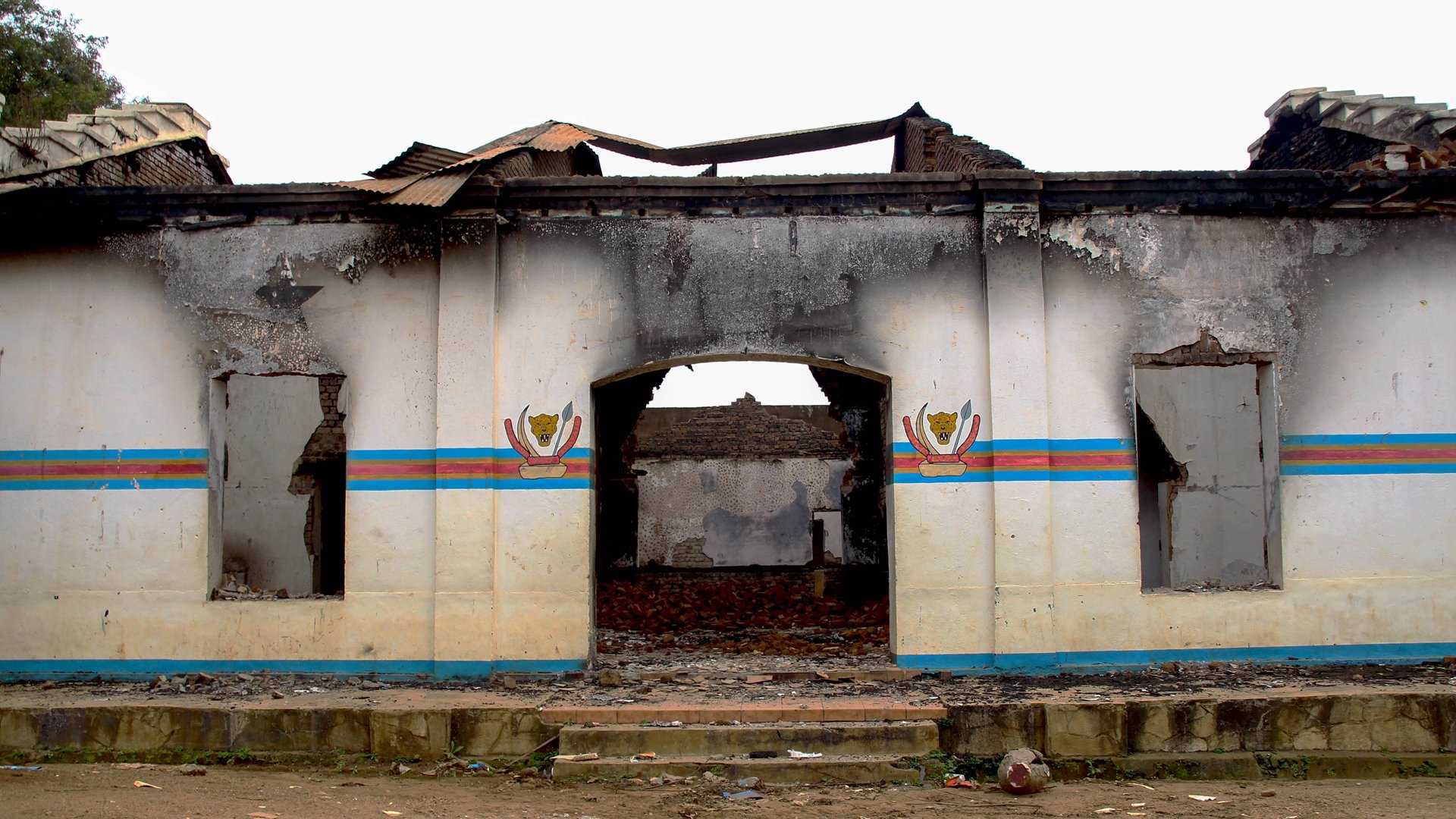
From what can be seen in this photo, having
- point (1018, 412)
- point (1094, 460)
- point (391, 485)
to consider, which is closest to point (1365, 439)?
point (1094, 460)

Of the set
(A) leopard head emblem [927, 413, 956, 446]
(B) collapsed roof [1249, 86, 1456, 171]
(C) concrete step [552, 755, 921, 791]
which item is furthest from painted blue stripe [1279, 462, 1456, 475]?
(C) concrete step [552, 755, 921, 791]

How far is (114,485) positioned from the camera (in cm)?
826

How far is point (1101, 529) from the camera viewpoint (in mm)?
8086

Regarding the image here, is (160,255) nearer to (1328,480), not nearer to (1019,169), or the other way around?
(1019,169)

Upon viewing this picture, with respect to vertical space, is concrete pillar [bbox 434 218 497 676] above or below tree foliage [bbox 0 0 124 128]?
below

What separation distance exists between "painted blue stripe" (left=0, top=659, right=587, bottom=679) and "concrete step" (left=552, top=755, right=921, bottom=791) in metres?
1.47

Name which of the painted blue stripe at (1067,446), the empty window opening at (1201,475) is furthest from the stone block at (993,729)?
the empty window opening at (1201,475)

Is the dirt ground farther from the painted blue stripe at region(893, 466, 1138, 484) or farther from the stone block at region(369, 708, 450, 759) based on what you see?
the painted blue stripe at region(893, 466, 1138, 484)

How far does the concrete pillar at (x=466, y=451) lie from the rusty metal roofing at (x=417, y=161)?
0.75 meters

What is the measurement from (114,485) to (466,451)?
8.71 feet

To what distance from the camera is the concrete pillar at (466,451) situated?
8016 millimetres

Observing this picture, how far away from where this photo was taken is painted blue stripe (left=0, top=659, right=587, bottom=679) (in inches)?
316

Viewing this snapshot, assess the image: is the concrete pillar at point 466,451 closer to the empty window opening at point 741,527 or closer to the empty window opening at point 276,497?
the empty window opening at point 741,527

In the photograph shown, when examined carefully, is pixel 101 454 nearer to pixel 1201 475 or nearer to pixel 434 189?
pixel 434 189
